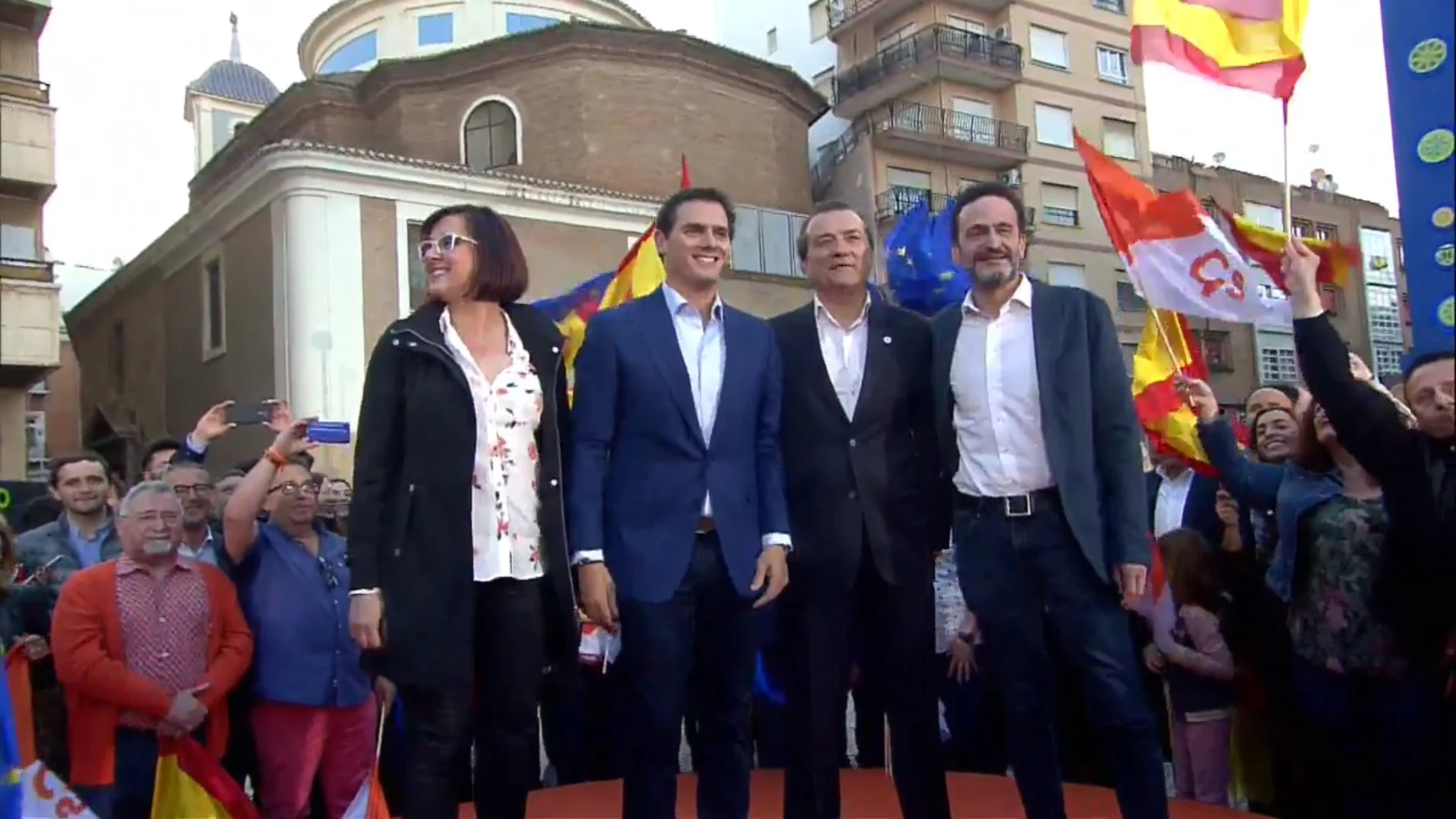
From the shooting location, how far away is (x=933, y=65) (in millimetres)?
32688

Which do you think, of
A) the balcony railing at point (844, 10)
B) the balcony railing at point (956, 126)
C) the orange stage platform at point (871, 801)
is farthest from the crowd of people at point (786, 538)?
the balcony railing at point (844, 10)

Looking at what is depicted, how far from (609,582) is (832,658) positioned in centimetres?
77

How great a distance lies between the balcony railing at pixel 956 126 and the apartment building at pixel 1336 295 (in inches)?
191

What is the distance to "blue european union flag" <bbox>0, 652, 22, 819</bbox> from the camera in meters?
4.32

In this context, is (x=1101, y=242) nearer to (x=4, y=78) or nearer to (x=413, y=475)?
(x=4, y=78)

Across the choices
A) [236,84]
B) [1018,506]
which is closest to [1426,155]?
[1018,506]

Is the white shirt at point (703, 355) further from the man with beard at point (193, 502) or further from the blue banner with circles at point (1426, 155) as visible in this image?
the man with beard at point (193, 502)

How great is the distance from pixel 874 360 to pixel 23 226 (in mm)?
20774

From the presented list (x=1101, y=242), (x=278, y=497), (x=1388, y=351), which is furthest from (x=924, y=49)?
(x=278, y=497)

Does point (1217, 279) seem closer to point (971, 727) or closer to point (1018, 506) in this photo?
point (1018, 506)

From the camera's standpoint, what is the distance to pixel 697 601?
3.62 metres

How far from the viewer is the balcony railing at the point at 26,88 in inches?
804

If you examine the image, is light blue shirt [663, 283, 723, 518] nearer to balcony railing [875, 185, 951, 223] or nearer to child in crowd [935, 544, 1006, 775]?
child in crowd [935, 544, 1006, 775]

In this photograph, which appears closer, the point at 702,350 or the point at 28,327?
the point at 702,350
